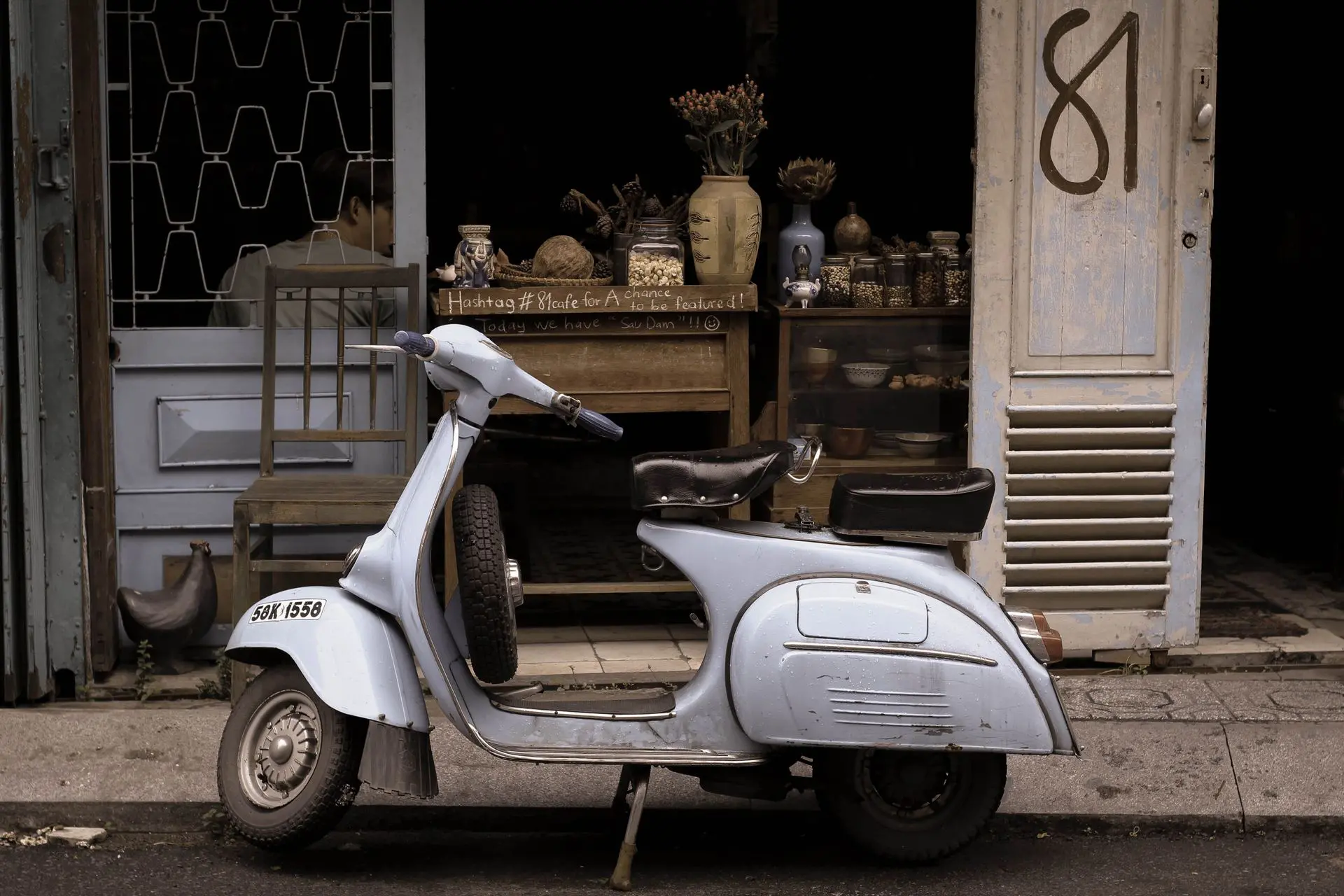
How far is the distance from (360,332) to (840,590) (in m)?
2.56

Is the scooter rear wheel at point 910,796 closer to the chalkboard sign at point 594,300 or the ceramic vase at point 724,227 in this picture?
the chalkboard sign at point 594,300

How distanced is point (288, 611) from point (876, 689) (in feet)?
4.94

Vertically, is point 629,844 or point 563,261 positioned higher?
point 563,261

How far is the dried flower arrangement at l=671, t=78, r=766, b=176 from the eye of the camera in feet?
19.5

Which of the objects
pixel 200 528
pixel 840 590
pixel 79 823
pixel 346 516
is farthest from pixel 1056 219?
pixel 79 823

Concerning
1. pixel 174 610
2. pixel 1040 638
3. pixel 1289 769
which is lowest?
pixel 1289 769

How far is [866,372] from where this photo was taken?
20.6ft

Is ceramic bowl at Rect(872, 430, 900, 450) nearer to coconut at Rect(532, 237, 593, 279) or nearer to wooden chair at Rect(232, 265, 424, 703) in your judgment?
coconut at Rect(532, 237, 593, 279)

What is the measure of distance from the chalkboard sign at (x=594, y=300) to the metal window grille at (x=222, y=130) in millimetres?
596

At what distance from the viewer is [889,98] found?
9047mm

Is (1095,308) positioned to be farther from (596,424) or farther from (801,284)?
(596,424)

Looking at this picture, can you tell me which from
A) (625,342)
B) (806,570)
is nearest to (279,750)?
(806,570)

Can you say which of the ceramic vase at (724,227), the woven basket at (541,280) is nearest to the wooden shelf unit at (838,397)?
the ceramic vase at (724,227)

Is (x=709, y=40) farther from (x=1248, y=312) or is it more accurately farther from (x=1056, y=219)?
(x=1056, y=219)
